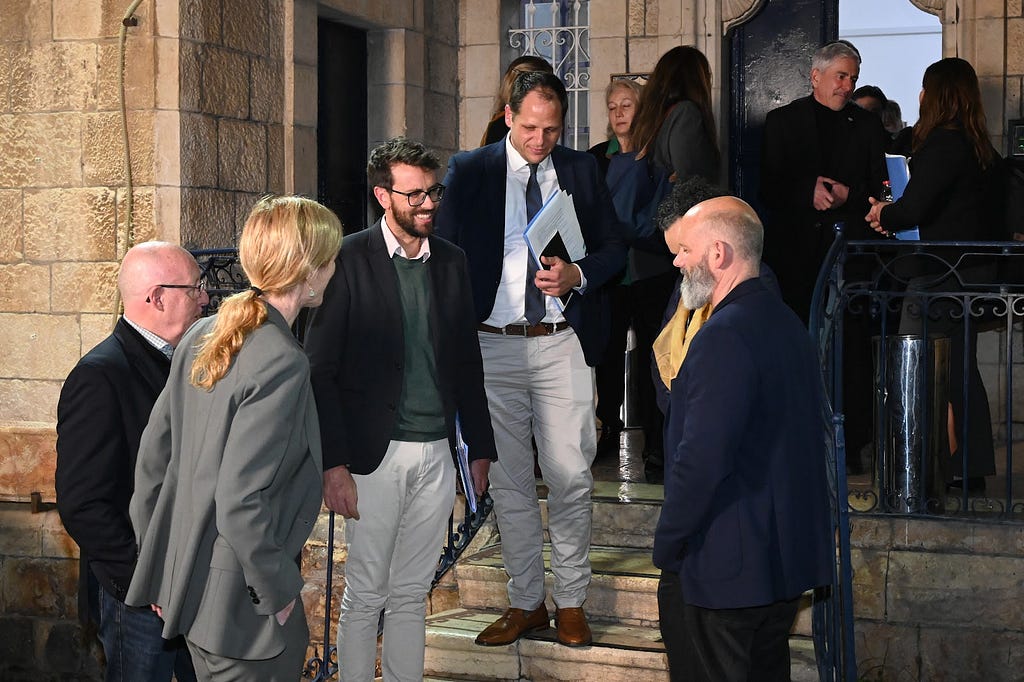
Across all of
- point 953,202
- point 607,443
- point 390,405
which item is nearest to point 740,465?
point 390,405

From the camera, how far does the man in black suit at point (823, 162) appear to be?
6.39 meters

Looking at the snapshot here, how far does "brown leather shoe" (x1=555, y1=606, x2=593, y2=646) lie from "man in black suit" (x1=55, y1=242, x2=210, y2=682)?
5.44 ft

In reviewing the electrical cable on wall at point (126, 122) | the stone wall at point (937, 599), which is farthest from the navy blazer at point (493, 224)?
the electrical cable on wall at point (126, 122)

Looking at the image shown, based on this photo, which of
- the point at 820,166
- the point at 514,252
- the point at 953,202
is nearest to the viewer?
the point at 514,252

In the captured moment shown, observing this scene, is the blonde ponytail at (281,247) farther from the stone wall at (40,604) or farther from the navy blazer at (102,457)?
the stone wall at (40,604)

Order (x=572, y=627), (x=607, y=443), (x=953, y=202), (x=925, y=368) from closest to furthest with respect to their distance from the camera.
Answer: (x=572, y=627)
(x=925, y=368)
(x=953, y=202)
(x=607, y=443)

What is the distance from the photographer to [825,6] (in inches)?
349

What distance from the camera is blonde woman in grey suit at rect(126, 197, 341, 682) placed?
287 centimetres

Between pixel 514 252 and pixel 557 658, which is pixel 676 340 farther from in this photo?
pixel 557 658

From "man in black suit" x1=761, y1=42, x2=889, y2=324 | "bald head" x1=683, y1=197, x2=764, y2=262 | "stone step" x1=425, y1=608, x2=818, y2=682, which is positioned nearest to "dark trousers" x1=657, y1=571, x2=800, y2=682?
"bald head" x1=683, y1=197, x2=764, y2=262

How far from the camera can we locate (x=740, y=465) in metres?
3.24

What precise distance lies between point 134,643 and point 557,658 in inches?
73.5

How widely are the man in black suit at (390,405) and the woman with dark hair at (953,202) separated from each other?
8.70ft

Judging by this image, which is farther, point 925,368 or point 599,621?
point 925,368
